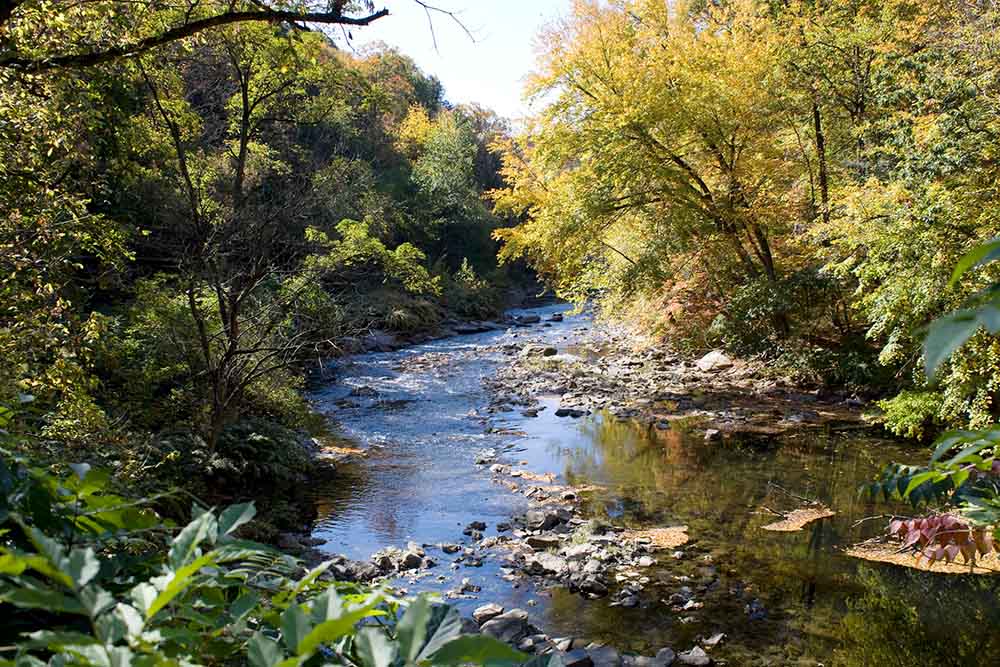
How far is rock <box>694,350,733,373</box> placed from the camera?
48.9ft

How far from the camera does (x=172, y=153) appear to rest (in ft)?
24.0

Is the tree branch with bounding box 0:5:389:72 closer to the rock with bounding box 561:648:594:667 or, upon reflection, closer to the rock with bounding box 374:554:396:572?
the rock with bounding box 561:648:594:667

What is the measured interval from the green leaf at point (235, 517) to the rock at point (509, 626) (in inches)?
151

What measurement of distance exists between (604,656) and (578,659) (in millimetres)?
305

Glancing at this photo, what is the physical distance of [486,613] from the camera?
5.12 meters

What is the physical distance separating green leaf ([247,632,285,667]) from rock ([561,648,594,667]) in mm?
3716

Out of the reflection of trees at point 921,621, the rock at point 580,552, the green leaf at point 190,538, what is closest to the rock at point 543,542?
the rock at point 580,552

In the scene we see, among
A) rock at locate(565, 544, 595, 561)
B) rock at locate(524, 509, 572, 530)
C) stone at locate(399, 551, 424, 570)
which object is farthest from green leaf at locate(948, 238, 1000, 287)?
rock at locate(524, 509, 572, 530)

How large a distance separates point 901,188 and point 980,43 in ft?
6.02

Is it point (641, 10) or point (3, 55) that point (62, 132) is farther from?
point (641, 10)

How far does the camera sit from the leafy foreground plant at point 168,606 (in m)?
0.77

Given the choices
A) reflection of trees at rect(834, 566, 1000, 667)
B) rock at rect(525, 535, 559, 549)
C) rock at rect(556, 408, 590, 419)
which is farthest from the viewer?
rock at rect(556, 408, 590, 419)

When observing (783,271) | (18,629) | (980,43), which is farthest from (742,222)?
(18,629)

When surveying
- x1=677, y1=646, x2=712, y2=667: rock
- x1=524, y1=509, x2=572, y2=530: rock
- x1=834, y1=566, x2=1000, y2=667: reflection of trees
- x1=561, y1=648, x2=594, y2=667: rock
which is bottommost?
x1=834, y1=566, x2=1000, y2=667: reflection of trees
